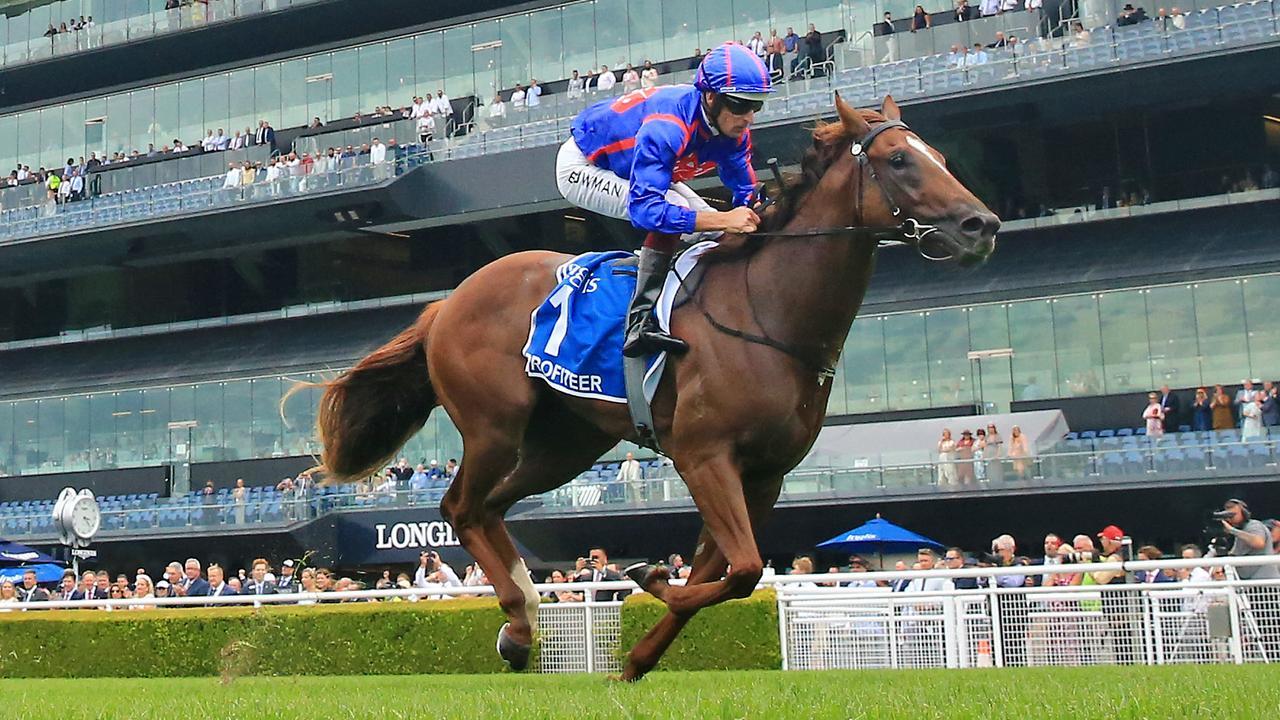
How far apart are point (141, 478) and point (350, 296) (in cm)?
654

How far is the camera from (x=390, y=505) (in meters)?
27.1

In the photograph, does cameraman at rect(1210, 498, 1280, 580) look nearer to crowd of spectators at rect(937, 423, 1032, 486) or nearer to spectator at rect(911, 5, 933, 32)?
crowd of spectators at rect(937, 423, 1032, 486)

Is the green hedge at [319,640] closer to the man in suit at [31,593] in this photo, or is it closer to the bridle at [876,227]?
the man in suit at [31,593]

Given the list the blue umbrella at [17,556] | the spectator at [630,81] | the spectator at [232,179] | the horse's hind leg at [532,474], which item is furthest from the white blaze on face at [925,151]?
the spectator at [232,179]

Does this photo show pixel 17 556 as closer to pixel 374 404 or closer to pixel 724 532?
pixel 374 404

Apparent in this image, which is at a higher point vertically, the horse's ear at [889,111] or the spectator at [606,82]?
the spectator at [606,82]

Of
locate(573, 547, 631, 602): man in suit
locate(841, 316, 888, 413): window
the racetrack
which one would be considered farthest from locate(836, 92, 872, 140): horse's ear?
locate(841, 316, 888, 413): window

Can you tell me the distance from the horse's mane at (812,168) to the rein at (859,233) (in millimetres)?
108

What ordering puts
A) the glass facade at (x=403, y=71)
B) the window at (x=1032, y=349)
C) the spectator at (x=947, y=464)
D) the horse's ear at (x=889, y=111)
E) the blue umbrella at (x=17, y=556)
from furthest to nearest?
the glass facade at (x=403, y=71) < the window at (x=1032, y=349) < the blue umbrella at (x=17, y=556) < the spectator at (x=947, y=464) < the horse's ear at (x=889, y=111)

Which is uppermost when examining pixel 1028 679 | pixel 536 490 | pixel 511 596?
pixel 536 490

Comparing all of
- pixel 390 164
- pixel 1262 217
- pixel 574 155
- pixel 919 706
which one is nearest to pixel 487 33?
pixel 390 164

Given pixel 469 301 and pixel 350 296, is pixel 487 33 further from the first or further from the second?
pixel 469 301

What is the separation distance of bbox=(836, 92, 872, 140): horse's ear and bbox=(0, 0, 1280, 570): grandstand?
16696 mm

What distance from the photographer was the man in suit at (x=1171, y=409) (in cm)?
2207
